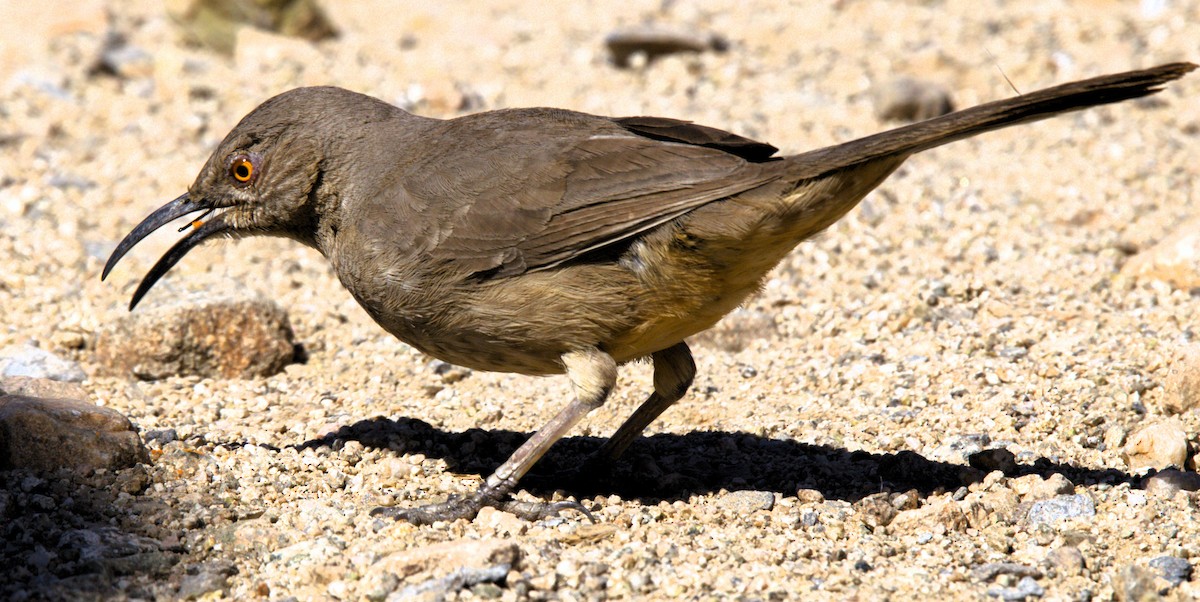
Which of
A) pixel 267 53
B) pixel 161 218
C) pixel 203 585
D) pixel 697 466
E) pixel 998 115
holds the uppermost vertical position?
pixel 267 53

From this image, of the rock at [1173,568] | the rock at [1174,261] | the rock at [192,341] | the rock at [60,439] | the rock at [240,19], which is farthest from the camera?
the rock at [240,19]

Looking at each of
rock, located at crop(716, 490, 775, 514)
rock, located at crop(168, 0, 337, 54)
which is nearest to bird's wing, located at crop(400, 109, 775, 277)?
rock, located at crop(716, 490, 775, 514)

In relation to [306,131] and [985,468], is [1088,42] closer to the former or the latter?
[985,468]

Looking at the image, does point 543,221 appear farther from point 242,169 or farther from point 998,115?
point 998,115

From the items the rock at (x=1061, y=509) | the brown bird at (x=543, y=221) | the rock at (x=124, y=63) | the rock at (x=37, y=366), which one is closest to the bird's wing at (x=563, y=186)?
the brown bird at (x=543, y=221)

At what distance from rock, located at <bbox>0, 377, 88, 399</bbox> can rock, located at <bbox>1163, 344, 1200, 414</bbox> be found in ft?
15.3

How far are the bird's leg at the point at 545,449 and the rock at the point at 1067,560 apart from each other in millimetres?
1678

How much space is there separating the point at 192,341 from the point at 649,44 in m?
5.08

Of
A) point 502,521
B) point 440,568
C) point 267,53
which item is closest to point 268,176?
point 502,521

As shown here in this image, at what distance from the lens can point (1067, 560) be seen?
432 centimetres

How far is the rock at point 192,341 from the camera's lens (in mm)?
6062

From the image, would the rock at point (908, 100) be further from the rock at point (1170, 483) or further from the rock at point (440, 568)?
the rock at point (440, 568)

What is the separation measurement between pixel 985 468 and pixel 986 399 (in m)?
0.61

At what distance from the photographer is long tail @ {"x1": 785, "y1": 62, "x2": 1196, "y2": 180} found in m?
4.08
